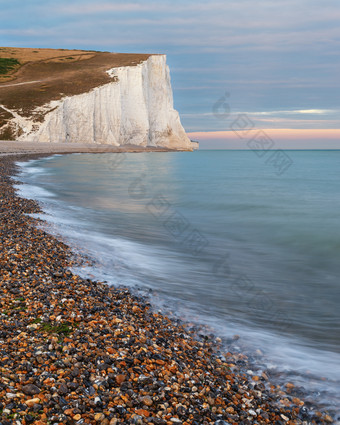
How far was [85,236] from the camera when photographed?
10.7m

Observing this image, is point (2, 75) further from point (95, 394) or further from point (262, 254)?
point (95, 394)

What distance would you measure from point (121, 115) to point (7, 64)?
3540cm

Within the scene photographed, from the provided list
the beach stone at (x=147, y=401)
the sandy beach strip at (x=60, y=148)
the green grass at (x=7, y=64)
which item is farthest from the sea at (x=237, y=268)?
the green grass at (x=7, y=64)

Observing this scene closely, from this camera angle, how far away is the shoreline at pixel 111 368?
3.22 metres

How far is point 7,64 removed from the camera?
3511 inches

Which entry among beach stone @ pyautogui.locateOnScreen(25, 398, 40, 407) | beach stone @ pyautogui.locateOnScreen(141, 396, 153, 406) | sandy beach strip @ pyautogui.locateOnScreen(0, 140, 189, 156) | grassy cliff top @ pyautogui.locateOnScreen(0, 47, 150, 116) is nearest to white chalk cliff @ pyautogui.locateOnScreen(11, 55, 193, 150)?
sandy beach strip @ pyautogui.locateOnScreen(0, 140, 189, 156)

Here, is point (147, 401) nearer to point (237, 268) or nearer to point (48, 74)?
point (237, 268)

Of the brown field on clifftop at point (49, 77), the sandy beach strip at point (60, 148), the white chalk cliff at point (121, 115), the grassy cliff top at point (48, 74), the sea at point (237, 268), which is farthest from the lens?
the grassy cliff top at point (48, 74)

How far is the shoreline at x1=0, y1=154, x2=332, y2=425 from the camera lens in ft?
10.6

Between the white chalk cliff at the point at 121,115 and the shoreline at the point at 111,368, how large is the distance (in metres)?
63.1

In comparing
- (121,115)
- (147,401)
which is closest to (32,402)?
(147,401)

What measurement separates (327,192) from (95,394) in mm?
28648

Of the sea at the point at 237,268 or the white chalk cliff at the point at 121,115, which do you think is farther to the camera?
the white chalk cliff at the point at 121,115

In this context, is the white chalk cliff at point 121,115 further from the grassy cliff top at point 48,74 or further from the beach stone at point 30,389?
the beach stone at point 30,389
